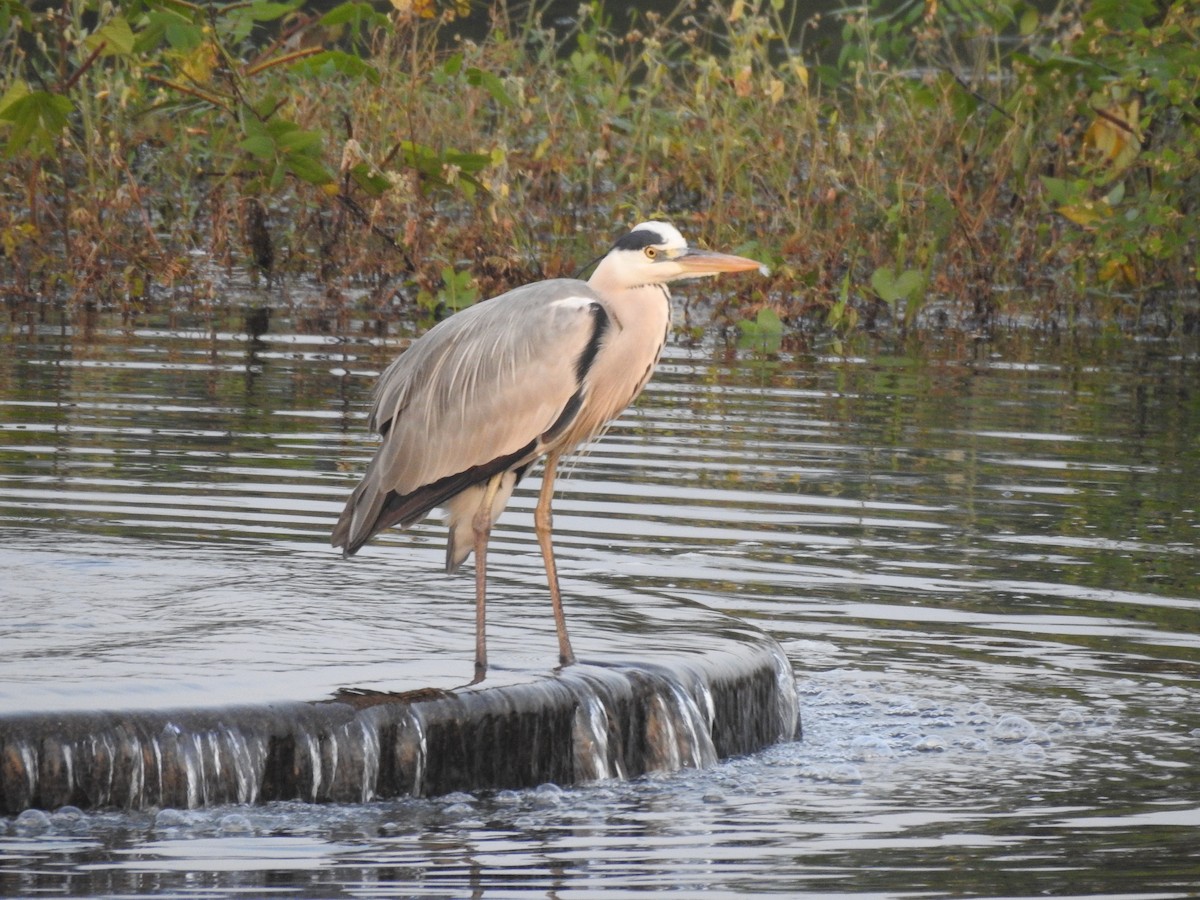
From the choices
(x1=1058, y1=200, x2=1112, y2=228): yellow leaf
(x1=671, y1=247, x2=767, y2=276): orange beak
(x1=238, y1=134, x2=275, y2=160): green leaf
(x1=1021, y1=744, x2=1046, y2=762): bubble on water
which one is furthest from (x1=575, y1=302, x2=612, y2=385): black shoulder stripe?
(x1=1058, y1=200, x2=1112, y2=228): yellow leaf

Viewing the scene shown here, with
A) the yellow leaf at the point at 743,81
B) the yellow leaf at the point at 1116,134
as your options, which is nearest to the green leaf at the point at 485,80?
the yellow leaf at the point at 743,81

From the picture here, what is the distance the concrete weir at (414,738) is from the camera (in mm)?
5078

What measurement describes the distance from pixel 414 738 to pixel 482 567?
2.43ft

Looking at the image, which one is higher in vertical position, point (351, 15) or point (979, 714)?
point (351, 15)

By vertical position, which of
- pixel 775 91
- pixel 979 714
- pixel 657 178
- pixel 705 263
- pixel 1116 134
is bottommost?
pixel 979 714

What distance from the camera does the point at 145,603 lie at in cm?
643

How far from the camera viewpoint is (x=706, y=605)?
7.14 m

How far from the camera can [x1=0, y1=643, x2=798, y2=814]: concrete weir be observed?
16.7 feet

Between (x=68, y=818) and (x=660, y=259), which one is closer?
(x=68, y=818)

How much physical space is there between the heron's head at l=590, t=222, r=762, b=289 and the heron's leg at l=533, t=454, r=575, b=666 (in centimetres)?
65

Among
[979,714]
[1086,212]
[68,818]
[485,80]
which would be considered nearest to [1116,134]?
[1086,212]

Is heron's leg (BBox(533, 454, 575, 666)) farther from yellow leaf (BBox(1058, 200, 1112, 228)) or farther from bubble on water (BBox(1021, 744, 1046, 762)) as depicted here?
yellow leaf (BBox(1058, 200, 1112, 228))

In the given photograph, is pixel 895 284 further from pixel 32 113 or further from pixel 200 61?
pixel 32 113

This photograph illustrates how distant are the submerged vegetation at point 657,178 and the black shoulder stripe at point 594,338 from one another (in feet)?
20.7
